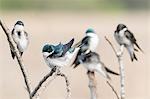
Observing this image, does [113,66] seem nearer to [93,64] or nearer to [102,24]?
[102,24]

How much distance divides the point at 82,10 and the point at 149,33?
11.3ft

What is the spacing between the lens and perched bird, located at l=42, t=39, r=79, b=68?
4.88 feet

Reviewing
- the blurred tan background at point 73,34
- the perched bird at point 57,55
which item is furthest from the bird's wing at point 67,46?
the blurred tan background at point 73,34

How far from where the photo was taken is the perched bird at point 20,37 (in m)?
1.42

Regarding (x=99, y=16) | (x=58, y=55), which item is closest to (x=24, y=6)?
(x=99, y=16)

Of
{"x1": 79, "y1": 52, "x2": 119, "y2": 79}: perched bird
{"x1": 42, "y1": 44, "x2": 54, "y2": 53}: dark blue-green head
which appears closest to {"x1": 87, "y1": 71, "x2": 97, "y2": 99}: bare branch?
{"x1": 79, "y1": 52, "x2": 119, "y2": 79}: perched bird

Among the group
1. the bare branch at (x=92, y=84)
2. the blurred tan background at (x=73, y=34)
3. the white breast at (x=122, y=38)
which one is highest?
the white breast at (x=122, y=38)

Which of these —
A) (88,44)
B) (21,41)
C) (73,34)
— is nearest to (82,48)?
(88,44)

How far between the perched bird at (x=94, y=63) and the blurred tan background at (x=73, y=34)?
1.33 meters

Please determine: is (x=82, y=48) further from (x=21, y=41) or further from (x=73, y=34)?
(x=73, y=34)

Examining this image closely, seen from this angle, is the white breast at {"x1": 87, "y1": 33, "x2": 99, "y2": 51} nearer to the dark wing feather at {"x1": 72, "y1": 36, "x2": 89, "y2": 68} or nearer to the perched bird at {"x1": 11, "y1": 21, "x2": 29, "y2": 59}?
the dark wing feather at {"x1": 72, "y1": 36, "x2": 89, "y2": 68}

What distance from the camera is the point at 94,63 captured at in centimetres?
138

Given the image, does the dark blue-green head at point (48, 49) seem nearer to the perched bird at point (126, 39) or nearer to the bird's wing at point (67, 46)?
the bird's wing at point (67, 46)

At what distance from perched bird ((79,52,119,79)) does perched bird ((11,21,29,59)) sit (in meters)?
0.12
